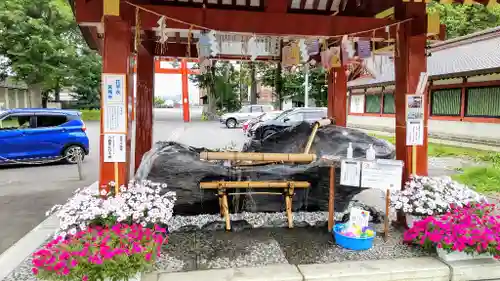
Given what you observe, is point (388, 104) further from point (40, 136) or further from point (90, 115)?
point (90, 115)

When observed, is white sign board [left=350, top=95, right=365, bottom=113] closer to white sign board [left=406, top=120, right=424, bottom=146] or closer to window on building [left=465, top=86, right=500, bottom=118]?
window on building [left=465, top=86, right=500, bottom=118]

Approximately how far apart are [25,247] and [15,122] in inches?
304

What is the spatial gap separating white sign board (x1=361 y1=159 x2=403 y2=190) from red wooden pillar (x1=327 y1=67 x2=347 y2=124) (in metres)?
3.59

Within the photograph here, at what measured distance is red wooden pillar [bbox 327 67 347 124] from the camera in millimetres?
8023

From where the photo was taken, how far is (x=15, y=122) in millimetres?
10922

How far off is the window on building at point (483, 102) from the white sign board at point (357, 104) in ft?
32.8

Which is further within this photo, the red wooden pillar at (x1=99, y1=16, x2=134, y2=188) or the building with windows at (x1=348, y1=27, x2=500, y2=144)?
the building with windows at (x1=348, y1=27, x2=500, y2=144)

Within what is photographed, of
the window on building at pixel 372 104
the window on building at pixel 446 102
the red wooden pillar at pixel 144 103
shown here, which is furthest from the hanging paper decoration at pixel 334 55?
the window on building at pixel 372 104

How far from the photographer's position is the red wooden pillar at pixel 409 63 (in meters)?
4.92

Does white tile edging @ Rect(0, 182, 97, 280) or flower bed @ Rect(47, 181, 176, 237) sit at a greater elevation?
flower bed @ Rect(47, 181, 176, 237)

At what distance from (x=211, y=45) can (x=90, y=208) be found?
246 cm

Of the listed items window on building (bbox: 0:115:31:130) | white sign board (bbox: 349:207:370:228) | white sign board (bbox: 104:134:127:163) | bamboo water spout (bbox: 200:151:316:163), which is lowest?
white sign board (bbox: 349:207:370:228)

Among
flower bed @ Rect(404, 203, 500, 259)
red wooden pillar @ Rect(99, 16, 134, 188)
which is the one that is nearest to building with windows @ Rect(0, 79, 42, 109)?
red wooden pillar @ Rect(99, 16, 134, 188)

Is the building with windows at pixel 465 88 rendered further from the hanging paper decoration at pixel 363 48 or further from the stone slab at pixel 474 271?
the stone slab at pixel 474 271
